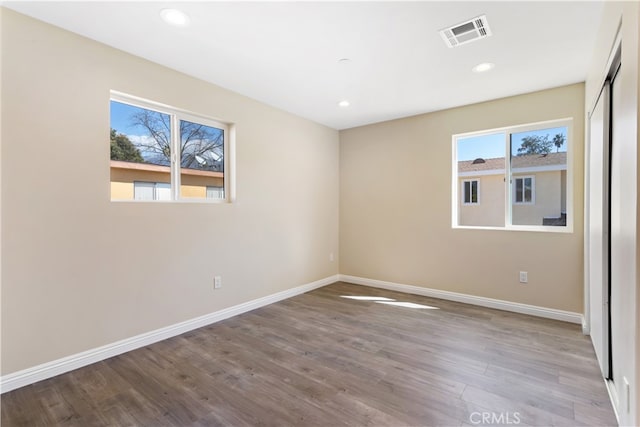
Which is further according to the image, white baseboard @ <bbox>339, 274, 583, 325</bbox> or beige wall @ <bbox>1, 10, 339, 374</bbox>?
white baseboard @ <bbox>339, 274, 583, 325</bbox>

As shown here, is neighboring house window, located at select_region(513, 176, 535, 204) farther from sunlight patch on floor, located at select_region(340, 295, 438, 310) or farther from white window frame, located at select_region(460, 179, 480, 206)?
sunlight patch on floor, located at select_region(340, 295, 438, 310)

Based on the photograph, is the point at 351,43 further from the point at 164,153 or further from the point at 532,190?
the point at 532,190

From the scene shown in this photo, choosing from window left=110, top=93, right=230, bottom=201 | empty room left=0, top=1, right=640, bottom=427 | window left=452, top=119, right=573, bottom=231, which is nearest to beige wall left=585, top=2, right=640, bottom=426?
empty room left=0, top=1, right=640, bottom=427

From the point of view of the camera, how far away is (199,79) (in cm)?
304

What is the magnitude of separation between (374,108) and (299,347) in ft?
10.1

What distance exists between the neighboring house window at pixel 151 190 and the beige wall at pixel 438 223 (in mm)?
2869

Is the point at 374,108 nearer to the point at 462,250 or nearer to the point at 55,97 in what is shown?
the point at 462,250

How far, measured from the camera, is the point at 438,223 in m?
3.99

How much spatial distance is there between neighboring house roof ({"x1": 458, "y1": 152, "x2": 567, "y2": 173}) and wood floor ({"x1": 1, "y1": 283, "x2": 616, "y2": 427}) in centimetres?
176

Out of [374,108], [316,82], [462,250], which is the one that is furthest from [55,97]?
[462,250]

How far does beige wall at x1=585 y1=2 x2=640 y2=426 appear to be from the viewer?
1195 millimetres

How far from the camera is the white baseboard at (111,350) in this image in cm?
199

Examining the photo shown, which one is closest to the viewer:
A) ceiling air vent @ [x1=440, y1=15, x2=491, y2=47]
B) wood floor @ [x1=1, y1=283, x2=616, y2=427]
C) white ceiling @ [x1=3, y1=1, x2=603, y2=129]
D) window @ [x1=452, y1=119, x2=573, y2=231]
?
wood floor @ [x1=1, y1=283, x2=616, y2=427]

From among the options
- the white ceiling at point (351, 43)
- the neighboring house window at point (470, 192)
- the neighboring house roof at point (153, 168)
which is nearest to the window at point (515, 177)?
the neighboring house window at point (470, 192)
